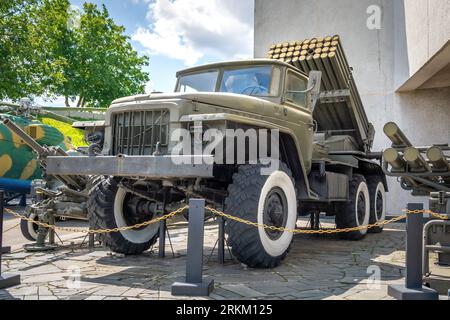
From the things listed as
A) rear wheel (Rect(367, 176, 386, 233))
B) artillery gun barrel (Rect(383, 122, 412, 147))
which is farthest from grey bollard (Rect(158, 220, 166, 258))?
rear wheel (Rect(367, 176, 386, 233))

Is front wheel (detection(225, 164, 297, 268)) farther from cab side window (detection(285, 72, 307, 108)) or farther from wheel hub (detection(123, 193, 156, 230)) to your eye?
wheel hub (detection(123, 193, 156, 230))

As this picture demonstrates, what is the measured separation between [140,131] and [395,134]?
3757 millimetres

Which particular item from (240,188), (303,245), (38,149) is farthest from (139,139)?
(303,245)

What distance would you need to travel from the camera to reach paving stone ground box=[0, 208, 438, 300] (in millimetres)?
4125

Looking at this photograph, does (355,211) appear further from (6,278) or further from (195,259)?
(6,278)

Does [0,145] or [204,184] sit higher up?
[0,145]

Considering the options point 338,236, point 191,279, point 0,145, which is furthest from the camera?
point 0,145

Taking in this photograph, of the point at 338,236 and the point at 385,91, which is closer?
the point at 338,236

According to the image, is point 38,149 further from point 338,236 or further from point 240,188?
point 338,236

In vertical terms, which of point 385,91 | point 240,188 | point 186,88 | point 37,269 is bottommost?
point 37,269

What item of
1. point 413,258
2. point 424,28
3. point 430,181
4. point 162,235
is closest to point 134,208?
point 162,235

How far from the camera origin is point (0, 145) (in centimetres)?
1200
